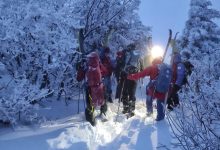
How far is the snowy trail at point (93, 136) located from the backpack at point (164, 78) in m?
0.76

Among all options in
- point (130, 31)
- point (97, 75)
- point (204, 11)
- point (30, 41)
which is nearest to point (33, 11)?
point (30, 41)

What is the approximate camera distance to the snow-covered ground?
7750 mm

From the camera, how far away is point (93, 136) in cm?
870

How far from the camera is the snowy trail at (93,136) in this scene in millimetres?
7758

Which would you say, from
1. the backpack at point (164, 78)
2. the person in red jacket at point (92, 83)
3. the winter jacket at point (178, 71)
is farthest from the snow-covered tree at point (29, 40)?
the winter jacket at point (178, 71)

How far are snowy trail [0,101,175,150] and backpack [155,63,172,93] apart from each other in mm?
762

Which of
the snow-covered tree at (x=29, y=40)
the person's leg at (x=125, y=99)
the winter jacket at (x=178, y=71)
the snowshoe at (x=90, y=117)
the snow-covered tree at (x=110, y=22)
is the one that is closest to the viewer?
the snow-covered tree at (x=29, y=40)

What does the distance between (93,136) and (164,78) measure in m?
2.58

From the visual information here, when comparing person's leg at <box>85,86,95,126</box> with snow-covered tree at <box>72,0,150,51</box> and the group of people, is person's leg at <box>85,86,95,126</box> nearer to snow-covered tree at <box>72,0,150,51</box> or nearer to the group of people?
the group of people

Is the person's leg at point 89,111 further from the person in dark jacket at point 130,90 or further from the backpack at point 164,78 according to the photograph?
the person in dark jacket at point 130,90

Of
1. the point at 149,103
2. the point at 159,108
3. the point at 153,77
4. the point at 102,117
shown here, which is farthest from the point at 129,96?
the point at 159,108

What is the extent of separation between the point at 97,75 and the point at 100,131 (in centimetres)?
129

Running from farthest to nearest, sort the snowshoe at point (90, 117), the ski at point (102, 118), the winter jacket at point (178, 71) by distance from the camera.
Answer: the winter jacket at point (178, 71)
the ski at point (102, 118)
the snowshoe at point (90, 117)

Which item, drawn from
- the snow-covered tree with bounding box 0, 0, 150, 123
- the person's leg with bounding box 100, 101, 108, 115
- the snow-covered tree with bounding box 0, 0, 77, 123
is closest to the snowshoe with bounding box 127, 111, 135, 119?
the person's leg with bounding box 100, 101, 108, 115
